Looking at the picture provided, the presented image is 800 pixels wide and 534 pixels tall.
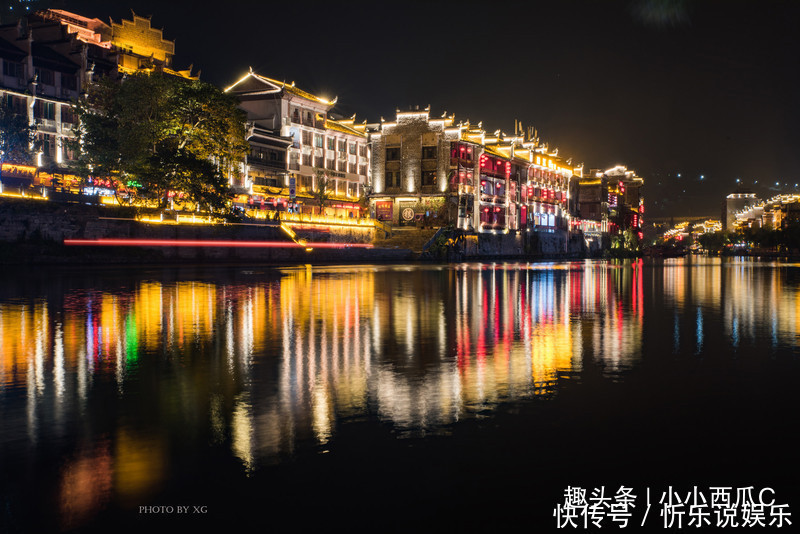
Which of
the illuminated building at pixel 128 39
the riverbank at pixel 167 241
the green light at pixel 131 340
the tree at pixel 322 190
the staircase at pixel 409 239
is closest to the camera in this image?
the green light at pixel 131 340

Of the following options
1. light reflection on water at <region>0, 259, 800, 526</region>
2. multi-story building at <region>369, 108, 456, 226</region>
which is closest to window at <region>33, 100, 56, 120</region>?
multi-story building at <region>369, 108, 456, 226</region>

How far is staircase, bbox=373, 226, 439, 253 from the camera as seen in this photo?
7812cm

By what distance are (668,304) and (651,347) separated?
10549mm

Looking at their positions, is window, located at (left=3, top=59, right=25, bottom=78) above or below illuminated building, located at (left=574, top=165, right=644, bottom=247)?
above

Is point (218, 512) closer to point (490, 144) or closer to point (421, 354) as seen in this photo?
point (421, 354)

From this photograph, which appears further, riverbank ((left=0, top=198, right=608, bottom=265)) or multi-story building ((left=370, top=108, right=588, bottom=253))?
multi-story building ((left=370, top=108, right=588, bottom=253))

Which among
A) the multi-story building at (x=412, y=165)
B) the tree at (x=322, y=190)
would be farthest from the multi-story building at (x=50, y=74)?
the multi-story building at (x=412, y=165)

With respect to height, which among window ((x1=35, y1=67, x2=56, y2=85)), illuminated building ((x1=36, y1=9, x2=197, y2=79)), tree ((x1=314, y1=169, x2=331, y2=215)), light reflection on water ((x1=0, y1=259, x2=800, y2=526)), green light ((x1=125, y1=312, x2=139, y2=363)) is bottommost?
light reflection on water ((x1=0, y1=259, x2=800, y2=526))

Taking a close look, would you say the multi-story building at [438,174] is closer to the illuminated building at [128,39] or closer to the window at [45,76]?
the illuminated building at [128,39]

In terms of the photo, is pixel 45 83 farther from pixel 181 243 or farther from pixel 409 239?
pixel 409 239

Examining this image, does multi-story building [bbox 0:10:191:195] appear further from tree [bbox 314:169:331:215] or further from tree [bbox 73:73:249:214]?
tree [bbox 314:169:331:215]

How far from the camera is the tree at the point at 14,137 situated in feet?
182

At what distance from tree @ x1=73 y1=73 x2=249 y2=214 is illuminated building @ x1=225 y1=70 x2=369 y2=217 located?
18.4 metres

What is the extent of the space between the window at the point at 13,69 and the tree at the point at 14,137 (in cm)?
475
